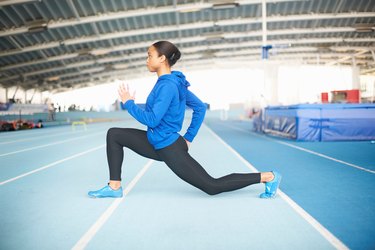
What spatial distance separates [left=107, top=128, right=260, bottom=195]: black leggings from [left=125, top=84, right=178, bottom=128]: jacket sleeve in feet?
1.31

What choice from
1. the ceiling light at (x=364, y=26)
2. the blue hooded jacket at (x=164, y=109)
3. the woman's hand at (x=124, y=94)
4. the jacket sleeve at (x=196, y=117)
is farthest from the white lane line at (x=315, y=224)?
the ceiling light at (x=364, y=26)

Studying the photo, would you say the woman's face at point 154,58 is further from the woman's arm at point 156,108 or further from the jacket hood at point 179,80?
the woman's arm at point 156,108

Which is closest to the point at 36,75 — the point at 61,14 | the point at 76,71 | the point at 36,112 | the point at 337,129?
the point at 76,71

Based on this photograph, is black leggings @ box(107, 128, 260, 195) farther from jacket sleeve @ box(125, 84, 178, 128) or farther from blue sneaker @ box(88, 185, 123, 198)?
jacket sleeve @ box(125, 84, 178, 128)

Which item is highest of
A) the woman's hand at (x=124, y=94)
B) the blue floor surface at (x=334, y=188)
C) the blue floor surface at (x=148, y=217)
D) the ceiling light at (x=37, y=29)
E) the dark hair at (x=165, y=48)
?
the ceiling light at (x=37, y=29)

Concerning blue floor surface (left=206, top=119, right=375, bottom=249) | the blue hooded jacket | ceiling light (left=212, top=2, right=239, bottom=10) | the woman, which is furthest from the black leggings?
ceiling light (left=212, top=2, right=239, bottom=10)

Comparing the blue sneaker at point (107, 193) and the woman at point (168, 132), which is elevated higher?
the woman at point (168, 132)

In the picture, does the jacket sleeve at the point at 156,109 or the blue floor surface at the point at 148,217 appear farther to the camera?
the jacket sleeve at the point at 156,109

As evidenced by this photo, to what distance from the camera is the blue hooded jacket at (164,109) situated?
101 inches

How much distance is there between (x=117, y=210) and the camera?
2.91 meters

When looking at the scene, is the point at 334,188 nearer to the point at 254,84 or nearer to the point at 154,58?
the point at 154,58

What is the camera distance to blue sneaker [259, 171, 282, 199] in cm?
311

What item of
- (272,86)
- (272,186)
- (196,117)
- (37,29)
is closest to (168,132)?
(196,117)

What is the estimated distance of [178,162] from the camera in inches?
112
